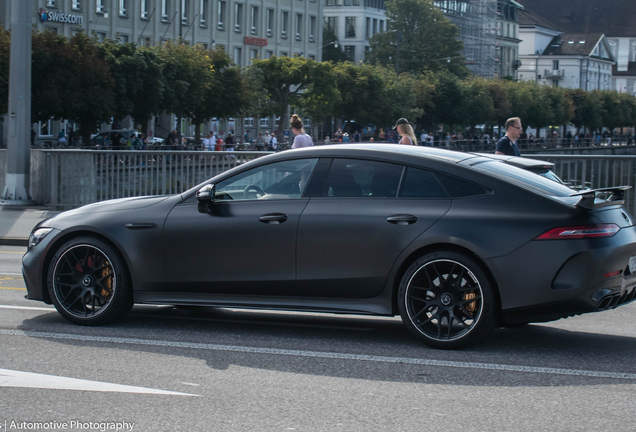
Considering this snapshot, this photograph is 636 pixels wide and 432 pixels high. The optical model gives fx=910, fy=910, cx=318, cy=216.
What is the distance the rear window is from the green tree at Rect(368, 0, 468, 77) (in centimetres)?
9642

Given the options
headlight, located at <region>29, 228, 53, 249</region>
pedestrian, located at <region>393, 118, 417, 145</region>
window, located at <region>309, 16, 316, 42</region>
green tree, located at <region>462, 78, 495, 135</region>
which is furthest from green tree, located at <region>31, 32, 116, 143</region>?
green tree, located at <region>462, 78, 495, 135</region>

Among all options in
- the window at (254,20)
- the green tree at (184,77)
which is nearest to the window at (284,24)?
the window at (254,20)

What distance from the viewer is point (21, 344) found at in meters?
6.42

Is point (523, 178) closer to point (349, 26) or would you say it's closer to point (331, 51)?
point (331, 51)

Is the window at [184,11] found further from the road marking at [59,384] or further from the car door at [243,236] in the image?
the road marking at [59,384]

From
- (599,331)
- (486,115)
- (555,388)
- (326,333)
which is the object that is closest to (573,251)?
(555,388)

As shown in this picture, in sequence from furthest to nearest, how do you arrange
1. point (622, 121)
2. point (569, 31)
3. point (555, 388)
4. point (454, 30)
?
point (569, 31)
point (622, 121)
point (454, 30)
point (555, 388)

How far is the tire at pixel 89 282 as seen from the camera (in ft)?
22.9

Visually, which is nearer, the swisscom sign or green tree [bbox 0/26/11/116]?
green tree [bbox 0/26/11/116]

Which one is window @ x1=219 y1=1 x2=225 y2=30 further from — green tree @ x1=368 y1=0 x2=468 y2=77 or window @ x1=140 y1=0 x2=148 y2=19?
green tree @ x1=368 y1=0 x2=468 y2=77

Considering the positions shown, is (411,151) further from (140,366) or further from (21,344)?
(21,344)

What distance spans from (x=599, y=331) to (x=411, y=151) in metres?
2.08

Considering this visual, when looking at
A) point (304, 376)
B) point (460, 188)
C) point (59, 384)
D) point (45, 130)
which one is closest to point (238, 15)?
point (45, 130)

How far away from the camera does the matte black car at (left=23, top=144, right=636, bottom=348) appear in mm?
5910
